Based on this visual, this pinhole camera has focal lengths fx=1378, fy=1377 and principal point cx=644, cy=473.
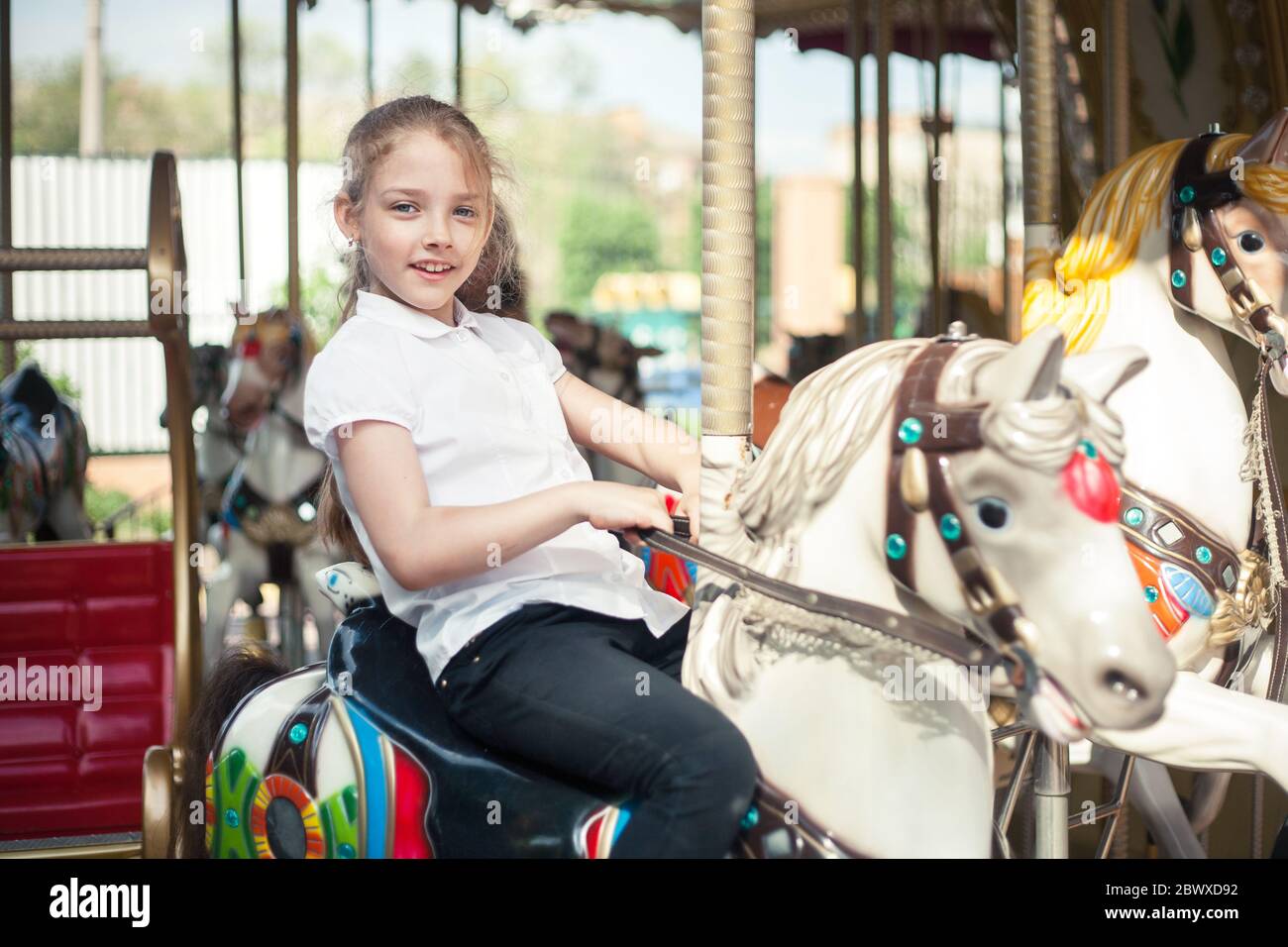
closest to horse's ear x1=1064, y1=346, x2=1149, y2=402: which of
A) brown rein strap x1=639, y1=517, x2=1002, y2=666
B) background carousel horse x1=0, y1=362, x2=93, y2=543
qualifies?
brown rein strap x1=639, y1=517, x2=1002, y2=666

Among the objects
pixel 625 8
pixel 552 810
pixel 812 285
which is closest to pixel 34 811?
pixel 552 810

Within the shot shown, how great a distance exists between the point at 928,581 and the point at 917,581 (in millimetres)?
13

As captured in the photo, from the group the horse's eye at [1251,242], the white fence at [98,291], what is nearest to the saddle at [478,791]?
the horse's eye at [1251,242]

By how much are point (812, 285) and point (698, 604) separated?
88.2 ft

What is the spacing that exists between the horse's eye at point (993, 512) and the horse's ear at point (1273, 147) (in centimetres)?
140

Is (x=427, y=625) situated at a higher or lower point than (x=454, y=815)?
higher

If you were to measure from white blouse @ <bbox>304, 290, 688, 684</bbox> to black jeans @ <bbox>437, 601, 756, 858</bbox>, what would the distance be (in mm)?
37

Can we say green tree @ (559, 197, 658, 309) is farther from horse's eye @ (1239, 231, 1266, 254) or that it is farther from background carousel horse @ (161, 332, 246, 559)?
horse's eye @ (1239, 231, 1266, 254)

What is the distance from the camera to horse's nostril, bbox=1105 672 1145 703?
1313 millimetres

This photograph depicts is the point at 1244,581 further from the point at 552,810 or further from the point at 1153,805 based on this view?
the point at 552,810

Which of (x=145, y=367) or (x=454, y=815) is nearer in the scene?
(x=454, y=815)

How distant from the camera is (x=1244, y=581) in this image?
247cm
